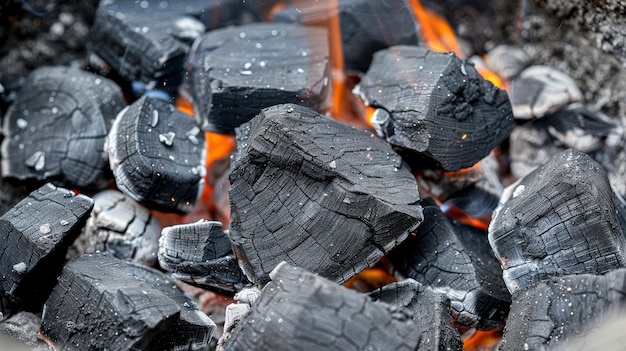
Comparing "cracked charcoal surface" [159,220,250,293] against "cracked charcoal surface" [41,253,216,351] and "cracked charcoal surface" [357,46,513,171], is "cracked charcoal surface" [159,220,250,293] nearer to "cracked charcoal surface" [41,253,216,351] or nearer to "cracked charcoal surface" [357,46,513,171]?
Result: "cracked charcoal surface" [41,253,216,351]

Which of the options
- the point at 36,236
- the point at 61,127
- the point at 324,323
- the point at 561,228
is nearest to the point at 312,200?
the point at 324,323

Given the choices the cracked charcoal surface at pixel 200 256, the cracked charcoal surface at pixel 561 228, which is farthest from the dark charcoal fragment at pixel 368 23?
the cracked charcoal surface at pixel 200 256

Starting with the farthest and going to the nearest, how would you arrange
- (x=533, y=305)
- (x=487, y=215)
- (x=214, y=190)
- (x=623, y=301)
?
(x=214, y=190) < (x=487, y=215) < (x=533, y=305) < (x=623, y=301)

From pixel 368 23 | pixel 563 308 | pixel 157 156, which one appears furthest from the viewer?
pixel 368 23

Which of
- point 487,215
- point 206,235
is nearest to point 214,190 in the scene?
point 206,235

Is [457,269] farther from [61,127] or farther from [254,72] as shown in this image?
[61,127]

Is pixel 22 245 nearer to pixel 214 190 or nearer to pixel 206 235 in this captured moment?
pixel 206 235
